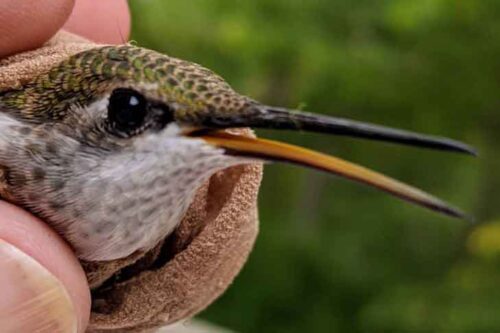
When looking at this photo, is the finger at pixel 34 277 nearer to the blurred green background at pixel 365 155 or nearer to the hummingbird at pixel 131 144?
the hummingbird at pixel 131 144

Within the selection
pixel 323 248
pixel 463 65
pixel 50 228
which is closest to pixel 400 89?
pixel 463 65

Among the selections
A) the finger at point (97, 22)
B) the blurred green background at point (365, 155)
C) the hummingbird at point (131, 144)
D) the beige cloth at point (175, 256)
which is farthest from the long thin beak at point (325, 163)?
the blurred green background at point (365, 155)

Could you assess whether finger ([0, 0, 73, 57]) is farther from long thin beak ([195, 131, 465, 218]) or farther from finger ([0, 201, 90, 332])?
long thin beak ([195, 131, 465, 218])

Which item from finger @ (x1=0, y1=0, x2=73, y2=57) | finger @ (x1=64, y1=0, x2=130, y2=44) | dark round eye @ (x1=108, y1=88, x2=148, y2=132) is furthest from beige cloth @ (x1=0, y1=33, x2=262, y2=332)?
finger @ (x1=64, y1=0, x2=130, y2=44)

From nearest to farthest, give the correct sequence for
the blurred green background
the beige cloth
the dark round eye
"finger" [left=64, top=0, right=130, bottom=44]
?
the dark round eye
the beige cloth
"finger" [left=64, top=0, right=130, bottom=44]
the blurred green background

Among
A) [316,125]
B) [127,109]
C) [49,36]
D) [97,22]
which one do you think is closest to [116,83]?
[127,109]

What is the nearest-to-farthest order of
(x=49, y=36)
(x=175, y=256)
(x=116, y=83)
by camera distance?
1. (x=116, y=83)
2. (x=175, y=256)
3. (x=49, y=36)

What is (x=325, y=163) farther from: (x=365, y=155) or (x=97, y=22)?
(x=365, y=155)
